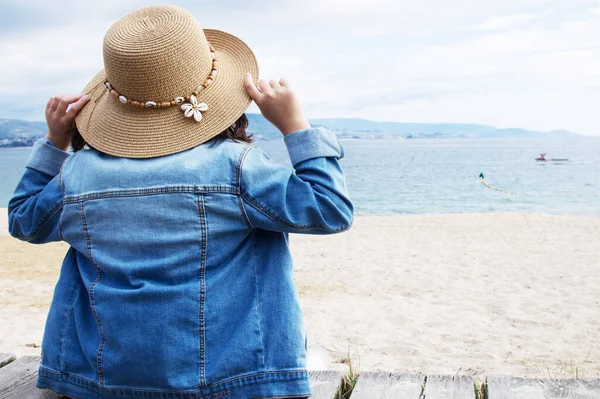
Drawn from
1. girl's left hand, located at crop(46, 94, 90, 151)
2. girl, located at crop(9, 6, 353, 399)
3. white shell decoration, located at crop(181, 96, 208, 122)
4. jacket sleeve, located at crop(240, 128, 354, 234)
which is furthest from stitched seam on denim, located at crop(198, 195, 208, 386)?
girl's left hand, located at crop(46, 94, 90, 151)

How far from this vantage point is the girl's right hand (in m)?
1.79

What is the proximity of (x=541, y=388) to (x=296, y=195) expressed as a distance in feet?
3.60

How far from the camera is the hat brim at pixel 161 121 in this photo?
1.69 meters

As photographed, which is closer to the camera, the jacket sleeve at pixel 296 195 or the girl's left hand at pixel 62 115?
the jacket sleeve at pixel 296 195

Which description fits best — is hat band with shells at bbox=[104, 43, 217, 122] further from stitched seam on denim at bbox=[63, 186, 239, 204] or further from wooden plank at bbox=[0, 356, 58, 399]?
wooden plank at bbox=[0, 356, 58, 399]

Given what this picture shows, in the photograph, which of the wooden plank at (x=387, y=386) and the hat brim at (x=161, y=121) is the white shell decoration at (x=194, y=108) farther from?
the wooden plank at (x=387, y=386)

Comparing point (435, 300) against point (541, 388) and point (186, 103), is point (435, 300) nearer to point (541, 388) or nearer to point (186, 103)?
point (541, 388)

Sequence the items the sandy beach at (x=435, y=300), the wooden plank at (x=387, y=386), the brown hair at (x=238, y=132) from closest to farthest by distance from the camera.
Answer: the brown hair at (x=238, y=132) → the wooden plank at (x=387, y=386) → the sandy beach at (x=435, y=300)

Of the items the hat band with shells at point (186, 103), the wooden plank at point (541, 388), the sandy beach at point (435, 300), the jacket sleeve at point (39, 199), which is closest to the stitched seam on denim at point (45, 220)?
the jacket sleeve at point (39, 199)

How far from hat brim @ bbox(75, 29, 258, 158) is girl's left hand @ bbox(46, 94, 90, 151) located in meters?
0.03

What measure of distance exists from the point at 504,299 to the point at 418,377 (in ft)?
22.5

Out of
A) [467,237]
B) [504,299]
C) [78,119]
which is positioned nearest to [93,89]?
[78,119]

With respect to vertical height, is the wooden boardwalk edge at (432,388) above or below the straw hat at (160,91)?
below

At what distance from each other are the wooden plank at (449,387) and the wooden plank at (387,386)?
3cm
